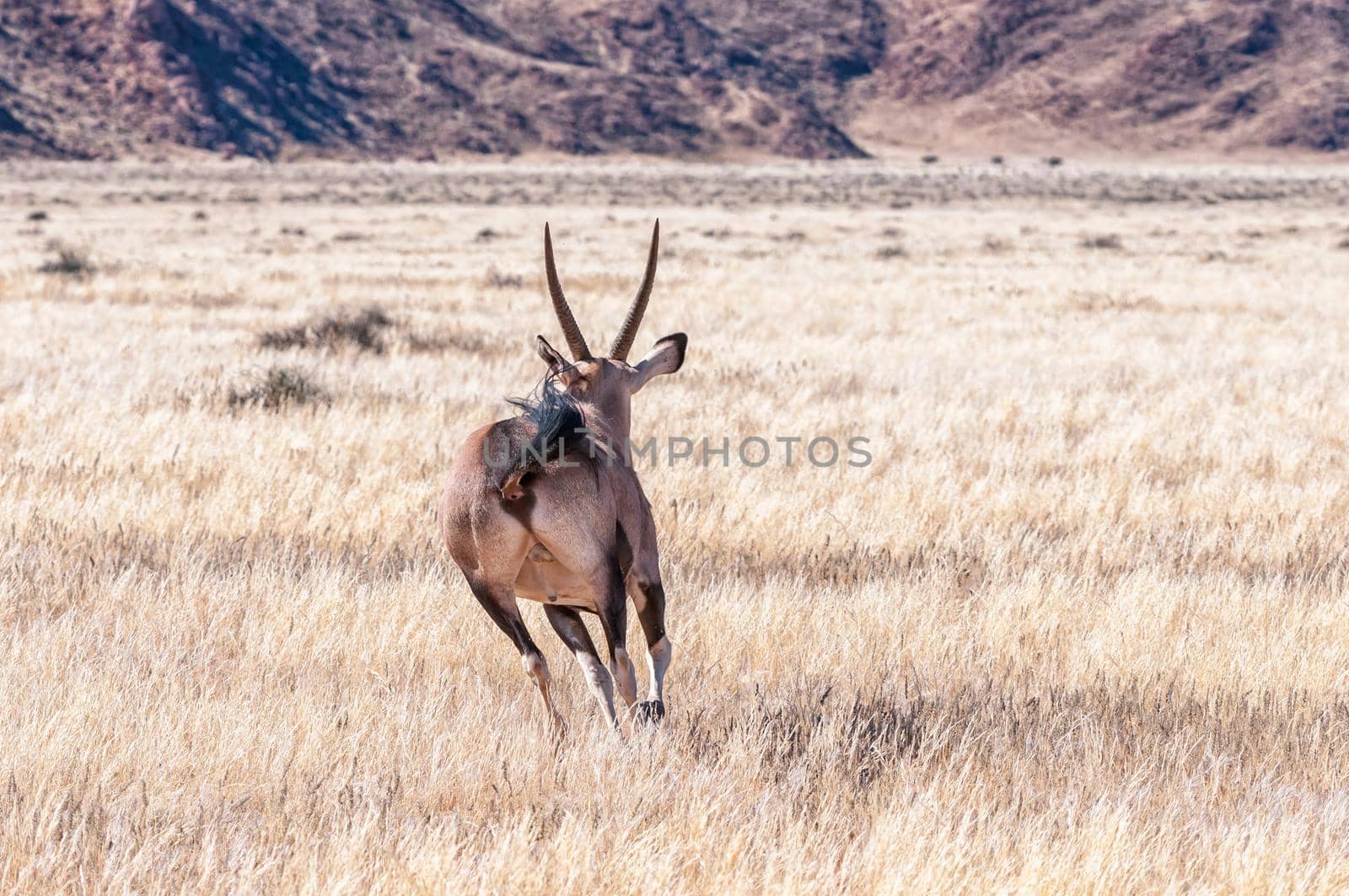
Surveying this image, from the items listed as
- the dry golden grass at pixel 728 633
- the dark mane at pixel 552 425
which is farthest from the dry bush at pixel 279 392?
the dark mane at pixel 552 425

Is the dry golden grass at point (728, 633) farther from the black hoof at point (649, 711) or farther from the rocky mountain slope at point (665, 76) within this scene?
the rocky mountain slope at point (665, 76)

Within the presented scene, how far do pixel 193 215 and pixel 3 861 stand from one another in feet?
151

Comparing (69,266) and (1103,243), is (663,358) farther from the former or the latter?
(1103,243)

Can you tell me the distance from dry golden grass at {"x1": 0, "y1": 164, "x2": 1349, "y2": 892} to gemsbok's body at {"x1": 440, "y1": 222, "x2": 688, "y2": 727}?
274 millimetres

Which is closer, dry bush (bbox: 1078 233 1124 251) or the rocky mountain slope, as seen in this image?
dry bush (bbox: 1078 233 1124 251)

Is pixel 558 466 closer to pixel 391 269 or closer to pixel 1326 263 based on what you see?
pixel 391 269

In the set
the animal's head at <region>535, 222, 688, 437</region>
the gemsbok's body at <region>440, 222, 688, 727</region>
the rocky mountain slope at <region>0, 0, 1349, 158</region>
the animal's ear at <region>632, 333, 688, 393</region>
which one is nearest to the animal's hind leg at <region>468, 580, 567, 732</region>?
the gemsbok's body at <region>440, 222, 688, 727</region>

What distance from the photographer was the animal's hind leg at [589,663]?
3.85m

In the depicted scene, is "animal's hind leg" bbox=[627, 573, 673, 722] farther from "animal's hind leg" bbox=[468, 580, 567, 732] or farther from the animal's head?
the animal's head

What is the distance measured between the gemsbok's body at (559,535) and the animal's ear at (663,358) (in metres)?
0.37

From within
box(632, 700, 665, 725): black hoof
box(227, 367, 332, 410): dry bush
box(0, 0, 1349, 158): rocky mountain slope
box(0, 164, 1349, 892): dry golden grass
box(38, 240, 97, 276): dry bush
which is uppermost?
box(0, 0, 1349, 158): rocky mountain slope

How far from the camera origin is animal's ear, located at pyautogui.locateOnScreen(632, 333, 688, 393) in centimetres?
451

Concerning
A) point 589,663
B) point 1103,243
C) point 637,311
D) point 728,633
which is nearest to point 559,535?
point 589,663

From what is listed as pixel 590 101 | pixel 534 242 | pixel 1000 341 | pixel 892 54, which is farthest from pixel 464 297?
pixel 892 54
